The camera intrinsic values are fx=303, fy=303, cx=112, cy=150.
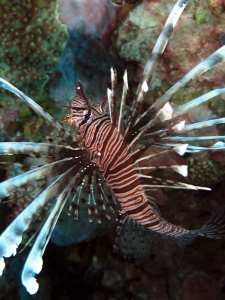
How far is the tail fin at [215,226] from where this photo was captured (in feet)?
8.86

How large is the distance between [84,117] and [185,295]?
3.25 meters

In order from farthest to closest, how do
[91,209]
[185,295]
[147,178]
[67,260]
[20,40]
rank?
[67,260], [185,295], [20,40], [91,209], [147,178]

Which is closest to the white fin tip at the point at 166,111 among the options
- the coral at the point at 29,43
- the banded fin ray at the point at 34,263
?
the banded fin ray at the point at 34,263

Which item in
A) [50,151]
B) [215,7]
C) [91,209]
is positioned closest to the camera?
[50,151]

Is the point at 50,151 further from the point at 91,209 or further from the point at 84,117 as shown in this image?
the point at 91,209

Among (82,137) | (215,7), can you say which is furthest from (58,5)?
(82,137)

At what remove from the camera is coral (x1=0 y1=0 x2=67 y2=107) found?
3.35 metres

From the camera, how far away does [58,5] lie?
349 centimetres

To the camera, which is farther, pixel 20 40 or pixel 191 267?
pixel 191 267

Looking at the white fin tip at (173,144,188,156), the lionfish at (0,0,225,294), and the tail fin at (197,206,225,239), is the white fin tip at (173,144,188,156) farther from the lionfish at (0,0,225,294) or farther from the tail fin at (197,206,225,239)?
the tail fin at (197,206,225,239)

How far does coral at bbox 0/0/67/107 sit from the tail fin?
7.97 ft

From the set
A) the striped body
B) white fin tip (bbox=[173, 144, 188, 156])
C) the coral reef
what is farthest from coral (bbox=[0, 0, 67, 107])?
white fin tip (bbox=[173, 144, 188, 156])

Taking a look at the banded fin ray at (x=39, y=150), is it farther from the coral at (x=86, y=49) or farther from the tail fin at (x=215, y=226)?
the coral at (x=86, y=49)

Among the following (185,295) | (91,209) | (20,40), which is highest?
(20,40)
